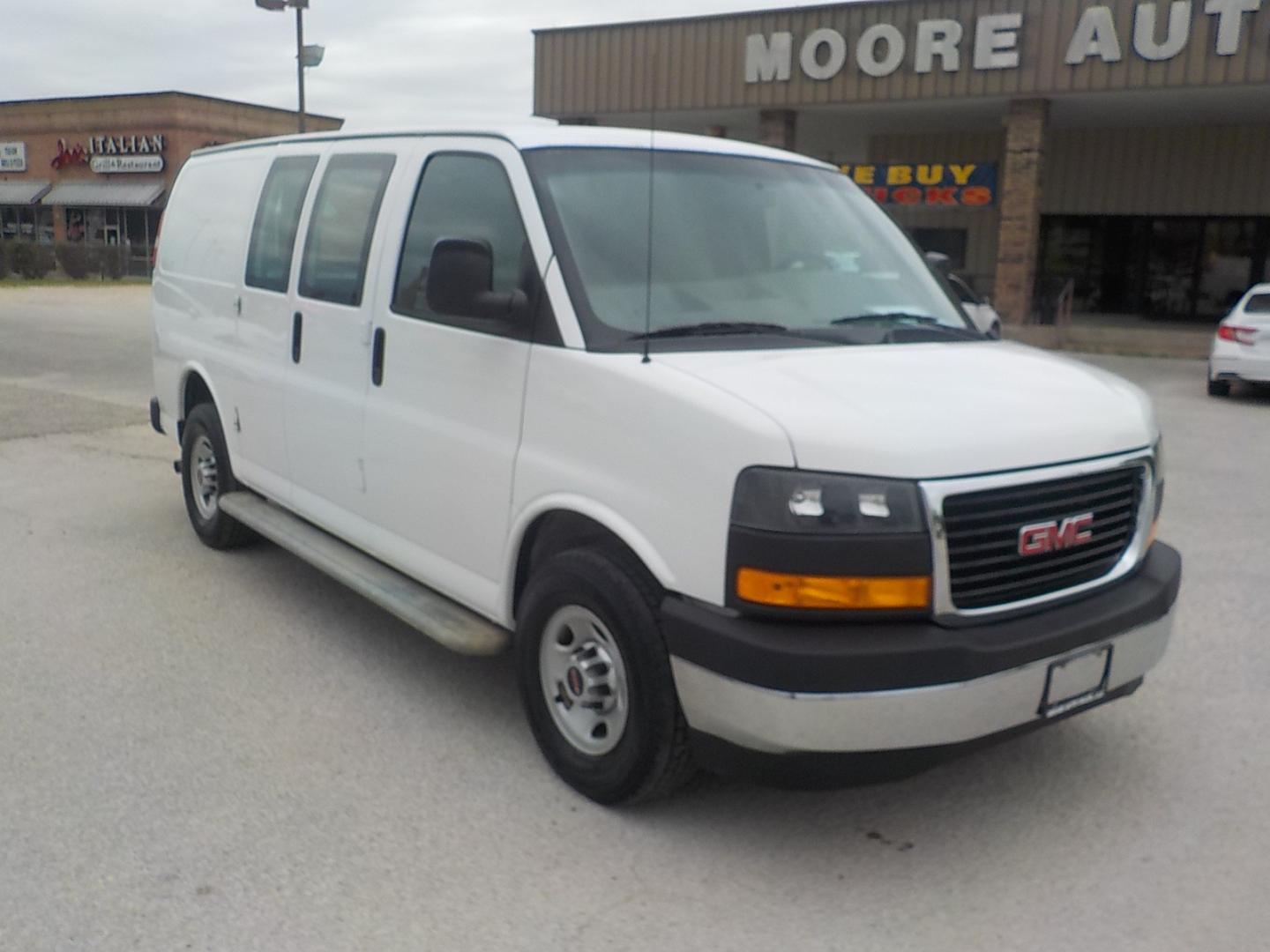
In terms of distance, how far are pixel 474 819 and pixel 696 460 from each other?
1.31 metres

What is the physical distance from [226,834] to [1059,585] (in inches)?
97.4

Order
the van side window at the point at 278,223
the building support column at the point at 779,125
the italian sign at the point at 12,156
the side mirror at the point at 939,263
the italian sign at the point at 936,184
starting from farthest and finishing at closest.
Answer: the italian sign at the point at 12,156
the building support column at the point at 779,125
the italian sign at the point at 936,184
the van side window at the point at 278,223
the side mirror at the point at 939,263

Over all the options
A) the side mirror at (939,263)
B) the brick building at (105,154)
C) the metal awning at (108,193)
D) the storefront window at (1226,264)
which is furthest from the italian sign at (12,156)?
the side mirror at (939,263)

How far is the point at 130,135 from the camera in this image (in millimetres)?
51844

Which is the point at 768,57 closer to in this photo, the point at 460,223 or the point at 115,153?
the point at 460,223

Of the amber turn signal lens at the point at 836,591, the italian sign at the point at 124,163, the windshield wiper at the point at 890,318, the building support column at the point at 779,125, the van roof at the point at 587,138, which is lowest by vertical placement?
the amber turn signal lens at the point at 836,591

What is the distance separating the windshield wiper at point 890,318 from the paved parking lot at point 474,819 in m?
1.51

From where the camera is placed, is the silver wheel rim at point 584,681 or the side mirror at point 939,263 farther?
the side mirror at point 939,263

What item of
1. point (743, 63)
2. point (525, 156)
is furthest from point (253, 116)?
point (525, 156)

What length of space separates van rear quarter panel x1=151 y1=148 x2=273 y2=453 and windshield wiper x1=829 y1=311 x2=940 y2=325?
3.13 meters

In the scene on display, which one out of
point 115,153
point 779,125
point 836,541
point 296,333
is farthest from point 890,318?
point 115,153

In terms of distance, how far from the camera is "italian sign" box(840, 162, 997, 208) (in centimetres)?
2167

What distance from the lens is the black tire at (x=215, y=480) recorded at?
6148 mm

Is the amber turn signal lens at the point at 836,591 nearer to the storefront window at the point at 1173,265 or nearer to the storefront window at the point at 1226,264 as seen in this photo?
the storefront window at the point at 1226,264
